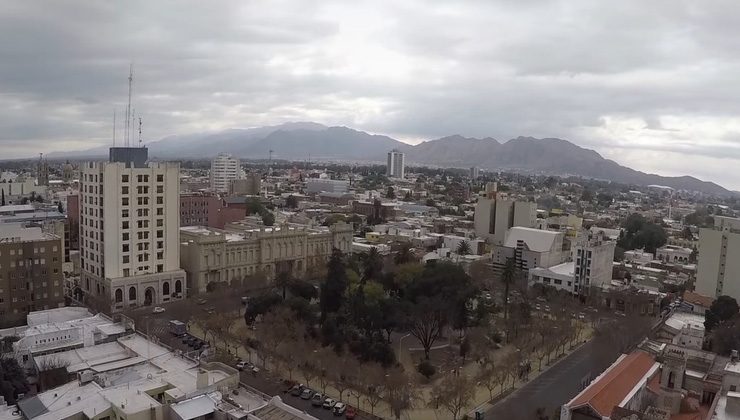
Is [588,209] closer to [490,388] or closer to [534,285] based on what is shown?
[534,285]

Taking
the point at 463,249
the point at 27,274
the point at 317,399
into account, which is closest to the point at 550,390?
the point at 317,399

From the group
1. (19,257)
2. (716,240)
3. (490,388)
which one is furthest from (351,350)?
(716,240)

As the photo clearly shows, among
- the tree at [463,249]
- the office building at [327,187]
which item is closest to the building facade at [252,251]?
the tree at [463,249]

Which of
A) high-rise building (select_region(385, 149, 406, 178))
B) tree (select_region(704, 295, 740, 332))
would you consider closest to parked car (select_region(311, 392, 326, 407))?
tree (select_region(704, 295, 740, 332))

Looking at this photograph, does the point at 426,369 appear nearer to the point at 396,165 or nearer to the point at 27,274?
the point at 27,274

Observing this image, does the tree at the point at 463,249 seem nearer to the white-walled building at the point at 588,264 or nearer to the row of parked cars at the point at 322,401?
the white-walled building at the point at 588,264

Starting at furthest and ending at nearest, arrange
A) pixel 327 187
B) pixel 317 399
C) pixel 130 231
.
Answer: pixel 327 187 < pixel 130 231 < pixel 317 399
